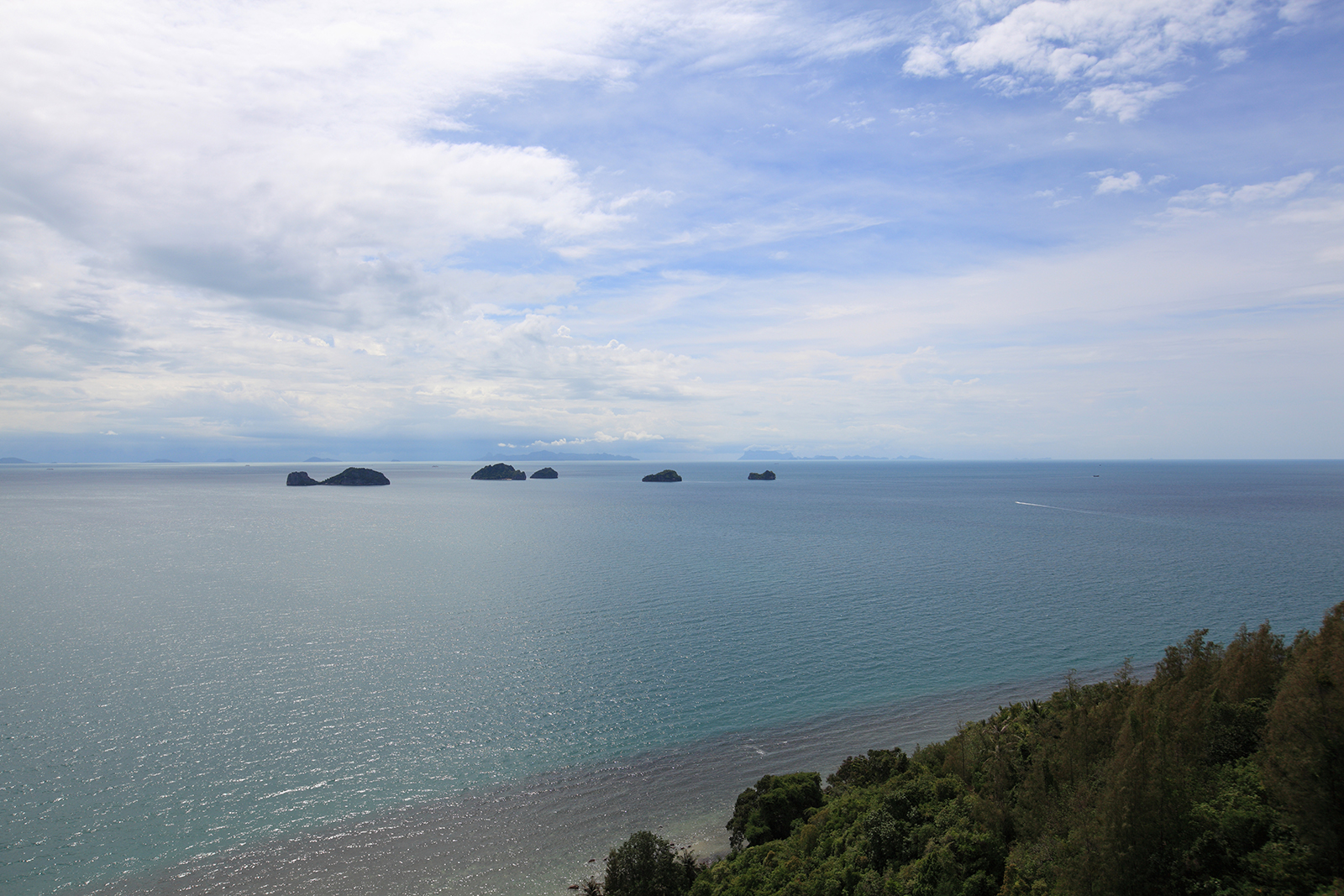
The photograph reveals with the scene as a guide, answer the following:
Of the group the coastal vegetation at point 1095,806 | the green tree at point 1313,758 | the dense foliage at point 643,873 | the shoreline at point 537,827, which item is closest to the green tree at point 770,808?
the coastal vegetation at point 1095,806

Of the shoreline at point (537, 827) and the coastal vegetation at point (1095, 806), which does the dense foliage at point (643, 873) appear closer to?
the coastal vegetation at point (1095, 806)

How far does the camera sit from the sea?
86.3 feet

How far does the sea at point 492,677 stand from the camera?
26.3 m

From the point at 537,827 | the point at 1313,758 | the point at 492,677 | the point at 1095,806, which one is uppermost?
the point at 1313,758

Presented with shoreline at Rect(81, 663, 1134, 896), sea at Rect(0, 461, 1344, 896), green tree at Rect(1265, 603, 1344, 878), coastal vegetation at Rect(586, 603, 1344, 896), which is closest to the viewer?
green tree at Rect(1265, 603, 1344, 878)

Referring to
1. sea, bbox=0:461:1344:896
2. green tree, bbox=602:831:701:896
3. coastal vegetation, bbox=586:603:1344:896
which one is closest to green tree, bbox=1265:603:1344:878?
coastal vegetation, bbox=586:603:1344:896

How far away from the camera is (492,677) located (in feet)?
142

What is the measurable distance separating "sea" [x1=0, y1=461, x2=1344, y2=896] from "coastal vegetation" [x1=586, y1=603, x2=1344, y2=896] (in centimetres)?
432

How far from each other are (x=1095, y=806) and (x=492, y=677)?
3461cm

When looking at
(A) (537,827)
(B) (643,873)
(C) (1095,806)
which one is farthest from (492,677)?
(C) (1095,806)

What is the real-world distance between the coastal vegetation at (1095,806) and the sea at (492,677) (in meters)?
4.32

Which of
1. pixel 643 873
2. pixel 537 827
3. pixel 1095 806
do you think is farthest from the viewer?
pixel 537 827

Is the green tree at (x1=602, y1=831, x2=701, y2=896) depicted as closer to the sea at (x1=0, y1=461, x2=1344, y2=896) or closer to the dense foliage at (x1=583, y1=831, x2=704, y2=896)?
the dense foliage at (x1=583, y1=831, x2=704, y2=896)

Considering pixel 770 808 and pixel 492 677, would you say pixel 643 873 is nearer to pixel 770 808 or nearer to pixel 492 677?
pixel 770 808
